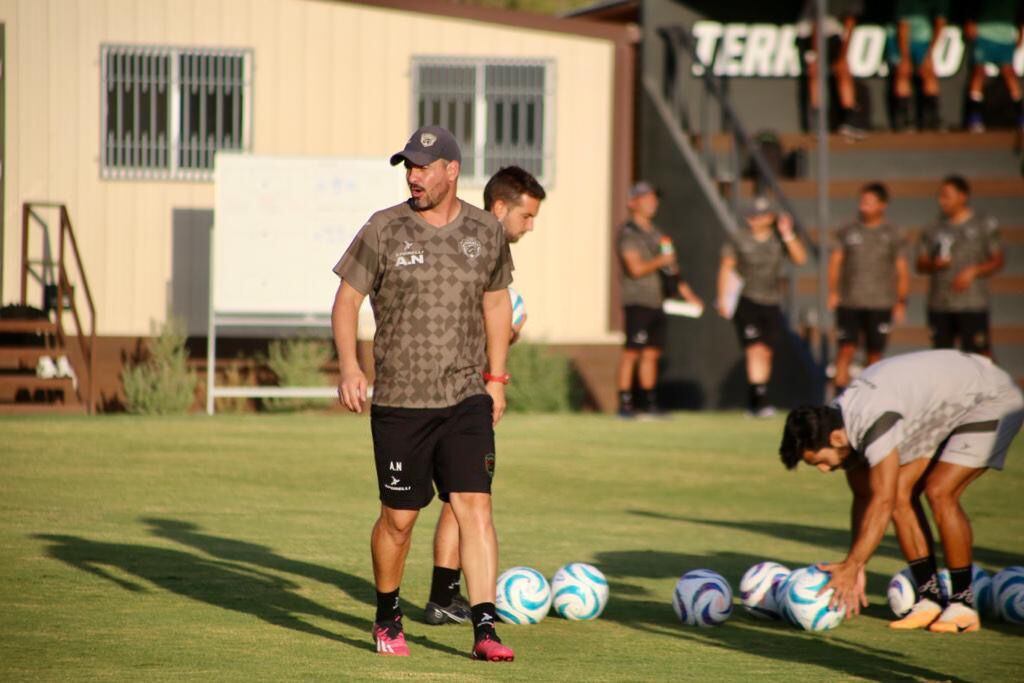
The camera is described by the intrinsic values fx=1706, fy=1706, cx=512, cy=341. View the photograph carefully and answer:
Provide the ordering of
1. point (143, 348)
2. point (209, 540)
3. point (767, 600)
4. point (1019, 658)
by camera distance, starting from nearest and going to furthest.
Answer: point (1019, 658)
point (767, 600)
point (209, 540)
point (143, 348)

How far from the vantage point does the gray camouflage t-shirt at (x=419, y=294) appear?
283 inches

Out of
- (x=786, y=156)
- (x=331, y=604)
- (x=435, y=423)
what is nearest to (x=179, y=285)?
(x=786, y=156)

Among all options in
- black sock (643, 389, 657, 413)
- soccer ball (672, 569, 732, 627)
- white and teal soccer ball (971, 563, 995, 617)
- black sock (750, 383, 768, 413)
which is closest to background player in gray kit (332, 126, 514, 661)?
soccer ball (672, 569, 732, 627)

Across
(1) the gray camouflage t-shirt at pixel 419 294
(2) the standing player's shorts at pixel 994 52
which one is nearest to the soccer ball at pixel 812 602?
(1) the gray camouflage t-shirt at pixel 419 294

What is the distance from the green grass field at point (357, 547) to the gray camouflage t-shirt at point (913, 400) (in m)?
0.96

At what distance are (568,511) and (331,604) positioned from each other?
4.14m

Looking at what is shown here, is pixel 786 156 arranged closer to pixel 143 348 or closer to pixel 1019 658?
pixel 143 348

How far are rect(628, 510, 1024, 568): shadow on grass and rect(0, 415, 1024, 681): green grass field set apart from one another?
0.04 metres

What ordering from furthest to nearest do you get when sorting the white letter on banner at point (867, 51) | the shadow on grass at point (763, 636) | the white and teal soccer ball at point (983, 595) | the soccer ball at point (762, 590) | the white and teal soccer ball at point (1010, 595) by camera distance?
the white letter on banner at point (867, 51) < the white and teal soccer ball at point (983, 595) < the white and teal soccer ball at point (1010, 595) < the soccer ball at point (762, 590) < the shadow on grass at point (763, 636)

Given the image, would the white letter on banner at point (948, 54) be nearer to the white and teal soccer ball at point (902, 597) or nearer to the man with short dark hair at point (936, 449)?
the man with short dark hair at point (936, 449)

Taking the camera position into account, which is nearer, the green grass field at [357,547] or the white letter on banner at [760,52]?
the green grass field at [357,547]

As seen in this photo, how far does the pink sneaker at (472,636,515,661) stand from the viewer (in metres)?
7.14

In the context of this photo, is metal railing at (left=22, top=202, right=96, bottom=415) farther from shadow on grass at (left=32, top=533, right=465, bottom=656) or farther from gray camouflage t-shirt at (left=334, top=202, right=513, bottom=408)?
gray camouflage t-shirt at (left=334, top=202, right=513, bottom=408)

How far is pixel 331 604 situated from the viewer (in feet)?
28.4
